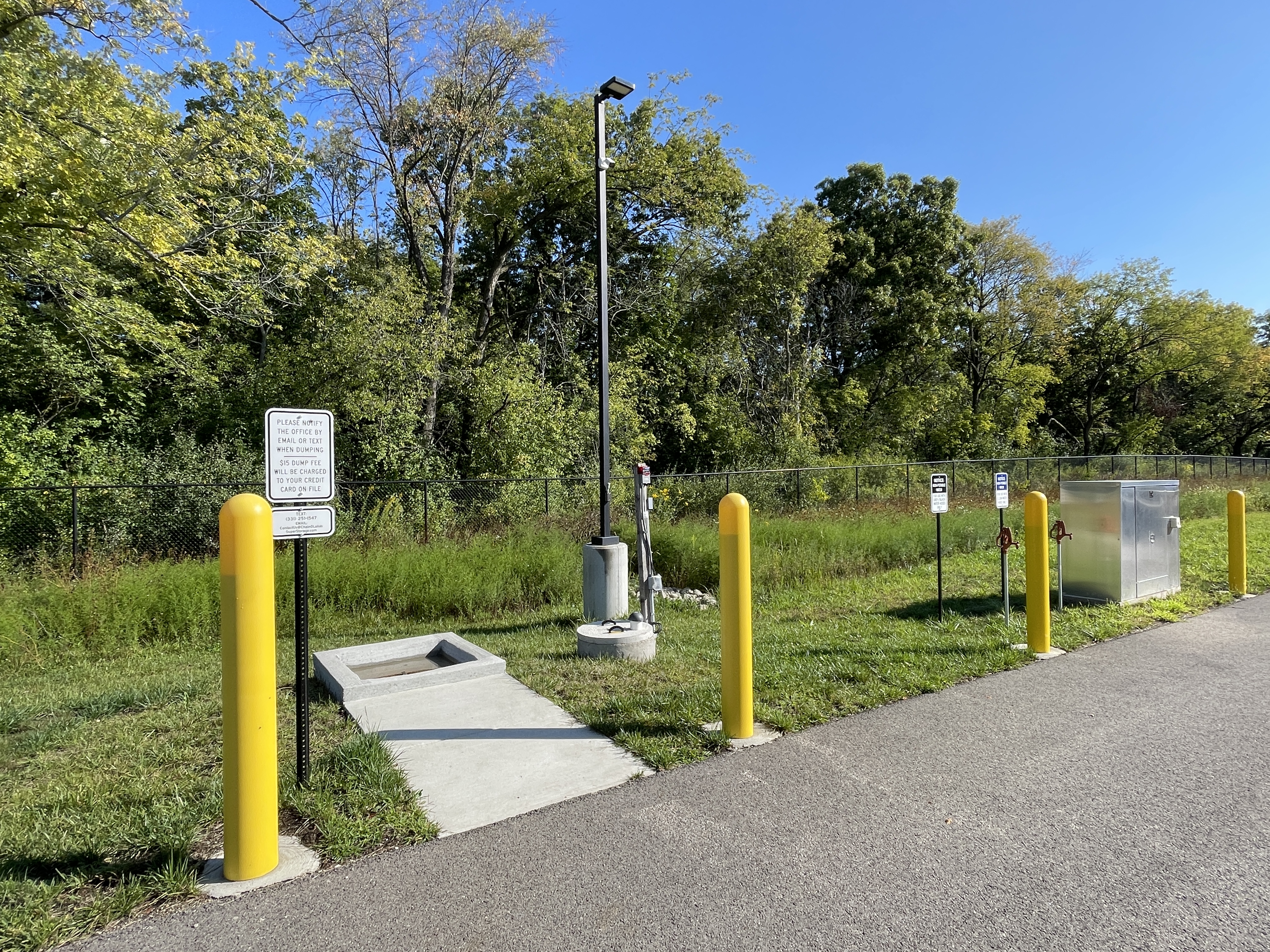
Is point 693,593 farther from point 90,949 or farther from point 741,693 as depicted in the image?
point 90,949

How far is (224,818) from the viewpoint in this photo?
9.78 feet

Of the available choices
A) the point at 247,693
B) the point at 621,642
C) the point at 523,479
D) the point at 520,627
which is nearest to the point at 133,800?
the point at 247,693

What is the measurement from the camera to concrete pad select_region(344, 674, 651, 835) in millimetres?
3658

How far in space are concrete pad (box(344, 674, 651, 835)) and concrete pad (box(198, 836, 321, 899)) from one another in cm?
60

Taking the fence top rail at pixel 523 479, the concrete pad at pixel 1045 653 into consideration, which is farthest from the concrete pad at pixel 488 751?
the concrete pad at pixel 1045 653

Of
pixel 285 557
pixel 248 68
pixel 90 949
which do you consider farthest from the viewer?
pixel 248 68

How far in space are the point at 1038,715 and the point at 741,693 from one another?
7.14 feet

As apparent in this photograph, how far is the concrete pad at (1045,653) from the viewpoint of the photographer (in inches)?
241

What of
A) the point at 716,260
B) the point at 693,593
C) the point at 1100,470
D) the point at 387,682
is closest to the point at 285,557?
the point at 387,682

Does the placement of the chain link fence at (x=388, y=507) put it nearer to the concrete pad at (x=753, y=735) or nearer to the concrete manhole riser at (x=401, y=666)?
the concrete manhole riser at (x=401, y=666)

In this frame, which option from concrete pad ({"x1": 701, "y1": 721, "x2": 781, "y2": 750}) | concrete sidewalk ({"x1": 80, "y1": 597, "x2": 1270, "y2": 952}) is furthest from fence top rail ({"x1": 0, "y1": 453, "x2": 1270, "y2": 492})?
concrete sidewalk ({"x1": 80, "y1": 597, "x2": 1270, "y2": 952})

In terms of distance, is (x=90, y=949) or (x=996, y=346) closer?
(x=90, y=949)

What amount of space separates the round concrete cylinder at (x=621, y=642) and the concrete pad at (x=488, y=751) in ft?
3.21

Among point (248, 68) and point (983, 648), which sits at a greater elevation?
point (248, 68)
